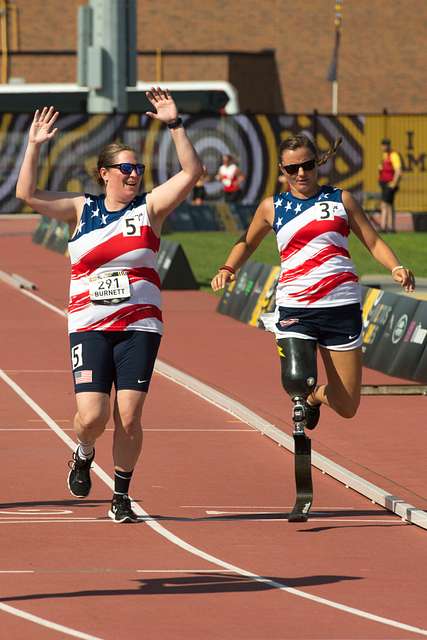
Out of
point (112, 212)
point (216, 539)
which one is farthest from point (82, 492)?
point (112, 212)

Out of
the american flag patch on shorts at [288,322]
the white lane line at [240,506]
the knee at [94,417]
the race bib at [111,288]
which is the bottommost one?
the white lane line at [240,506]

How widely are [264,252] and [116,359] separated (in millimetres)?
25636

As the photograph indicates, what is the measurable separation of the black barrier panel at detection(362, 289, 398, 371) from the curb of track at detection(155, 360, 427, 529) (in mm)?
2027

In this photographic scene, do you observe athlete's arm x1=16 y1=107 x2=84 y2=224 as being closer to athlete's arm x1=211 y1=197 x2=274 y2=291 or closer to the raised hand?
the raised hand

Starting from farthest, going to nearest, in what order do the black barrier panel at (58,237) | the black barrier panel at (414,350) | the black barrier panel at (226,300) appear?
the black barrier panel at (58,237)
the black barrier panel at (226,300)
the black barrier panel at (414,350)

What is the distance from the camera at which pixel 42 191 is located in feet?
32.6

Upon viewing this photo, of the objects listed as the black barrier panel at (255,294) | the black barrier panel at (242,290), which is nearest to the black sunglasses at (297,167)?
the black barrier panel at (255,294)

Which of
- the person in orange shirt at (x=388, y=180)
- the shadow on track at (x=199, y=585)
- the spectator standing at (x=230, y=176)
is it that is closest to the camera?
the shadow on track at (x=199, y=585)

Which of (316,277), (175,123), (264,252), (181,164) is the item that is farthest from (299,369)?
(264,252)

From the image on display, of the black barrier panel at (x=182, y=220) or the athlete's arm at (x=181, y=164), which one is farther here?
the black barrier panel at (x=182, y=220)

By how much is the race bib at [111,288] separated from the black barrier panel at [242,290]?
43.6ft

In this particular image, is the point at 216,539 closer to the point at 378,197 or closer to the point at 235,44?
the point at 378,197

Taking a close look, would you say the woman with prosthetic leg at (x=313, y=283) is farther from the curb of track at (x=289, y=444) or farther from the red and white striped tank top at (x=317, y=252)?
the curb of track at (x=289, y=444)

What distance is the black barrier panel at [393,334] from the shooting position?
17.5 m
